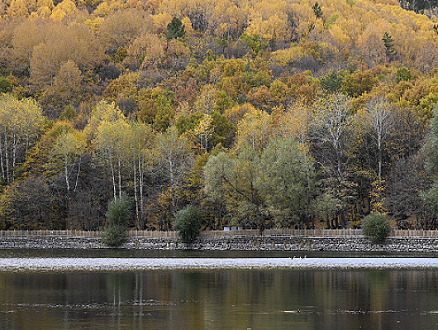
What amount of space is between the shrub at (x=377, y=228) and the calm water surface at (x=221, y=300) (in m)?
24.4

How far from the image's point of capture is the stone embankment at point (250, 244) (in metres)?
71.9

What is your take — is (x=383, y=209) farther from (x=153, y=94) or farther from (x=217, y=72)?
(x=217, y=72)

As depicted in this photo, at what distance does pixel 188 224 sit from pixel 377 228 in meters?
21.4

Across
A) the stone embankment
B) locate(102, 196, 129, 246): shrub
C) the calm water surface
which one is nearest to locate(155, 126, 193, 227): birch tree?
the stone embankment

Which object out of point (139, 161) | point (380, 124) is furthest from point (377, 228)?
point (139, 161)

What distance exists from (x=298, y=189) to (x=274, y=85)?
60044mm

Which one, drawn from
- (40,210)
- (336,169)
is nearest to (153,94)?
(40,210)

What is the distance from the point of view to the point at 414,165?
3110 inches

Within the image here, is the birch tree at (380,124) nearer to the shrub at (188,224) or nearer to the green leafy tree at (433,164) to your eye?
the green leafy tree at (433,164)

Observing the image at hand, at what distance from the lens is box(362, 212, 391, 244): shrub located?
7219 cm

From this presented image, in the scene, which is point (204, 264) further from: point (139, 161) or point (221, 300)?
point (139, 161)

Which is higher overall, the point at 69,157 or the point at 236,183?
the point at 69,157

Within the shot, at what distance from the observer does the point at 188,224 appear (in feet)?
263

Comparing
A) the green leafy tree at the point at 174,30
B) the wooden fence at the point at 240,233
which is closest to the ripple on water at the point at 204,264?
the wooden fence at the point at 240,233
